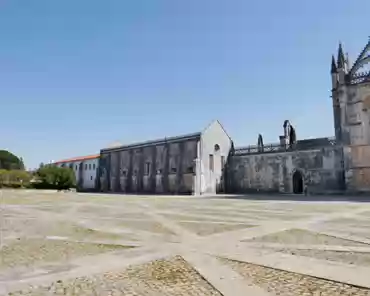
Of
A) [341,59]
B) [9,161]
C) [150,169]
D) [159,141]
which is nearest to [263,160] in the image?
[341,59]

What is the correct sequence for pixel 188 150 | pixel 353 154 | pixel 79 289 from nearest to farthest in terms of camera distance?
pixel 79 289 → pixel 353 154 → pixel 188 150

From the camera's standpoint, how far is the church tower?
33438 millimetres

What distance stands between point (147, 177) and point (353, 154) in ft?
100

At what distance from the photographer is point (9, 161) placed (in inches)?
4075

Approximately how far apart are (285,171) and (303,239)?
3365 centimetres

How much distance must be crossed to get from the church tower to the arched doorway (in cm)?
622

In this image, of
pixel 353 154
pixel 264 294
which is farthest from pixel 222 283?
pixel 353 154

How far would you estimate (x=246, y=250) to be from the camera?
718 cm

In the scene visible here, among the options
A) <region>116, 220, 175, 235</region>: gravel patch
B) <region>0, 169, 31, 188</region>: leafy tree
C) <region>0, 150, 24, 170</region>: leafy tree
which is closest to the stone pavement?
<region>116, 220, 175, 235</region>: gravel patch

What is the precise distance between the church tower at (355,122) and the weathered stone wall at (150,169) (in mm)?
19176

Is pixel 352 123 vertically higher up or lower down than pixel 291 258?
higher up

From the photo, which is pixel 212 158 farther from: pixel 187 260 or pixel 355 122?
pixel 187 260

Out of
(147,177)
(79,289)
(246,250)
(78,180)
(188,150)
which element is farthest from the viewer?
(78,180)

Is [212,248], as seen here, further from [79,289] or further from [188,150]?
[188,150]
